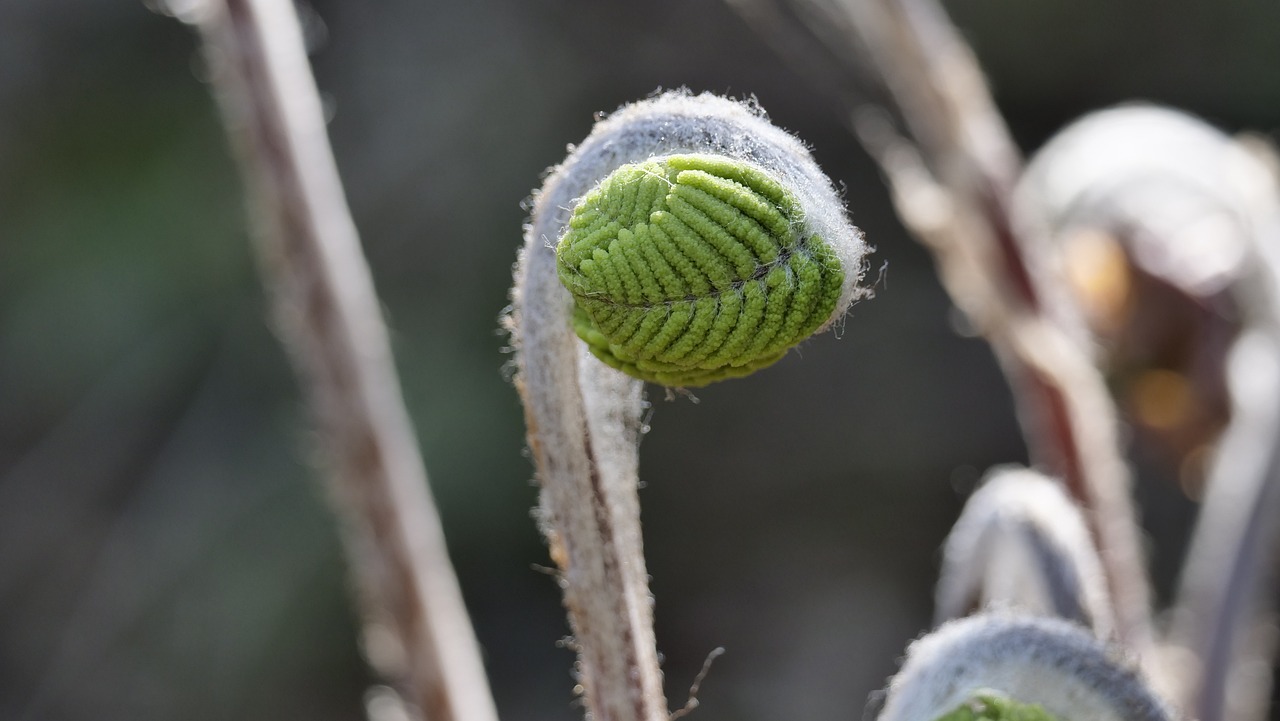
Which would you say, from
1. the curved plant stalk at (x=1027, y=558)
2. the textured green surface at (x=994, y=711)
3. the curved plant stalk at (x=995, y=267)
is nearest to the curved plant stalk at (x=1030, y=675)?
the textured green surface at (x=994, y=711)

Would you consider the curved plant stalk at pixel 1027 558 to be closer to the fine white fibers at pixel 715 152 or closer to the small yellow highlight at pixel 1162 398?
the fine white fibers at pixel 715 152

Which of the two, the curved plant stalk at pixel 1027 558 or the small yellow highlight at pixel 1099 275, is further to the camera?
the small yellow highlight at pixel 1099 275

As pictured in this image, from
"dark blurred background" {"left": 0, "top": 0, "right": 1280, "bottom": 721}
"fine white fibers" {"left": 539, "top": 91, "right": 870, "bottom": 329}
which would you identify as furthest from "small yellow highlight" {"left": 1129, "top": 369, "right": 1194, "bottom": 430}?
"dark blurred background" {"left": 0, "top": 0, "right": 1280, "bottom": 721}

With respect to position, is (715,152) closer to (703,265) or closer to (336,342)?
(703,265)

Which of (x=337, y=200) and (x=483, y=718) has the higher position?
(x=337, y=200)

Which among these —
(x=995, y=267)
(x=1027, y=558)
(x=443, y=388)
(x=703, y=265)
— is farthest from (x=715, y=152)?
(x=443, y=388)

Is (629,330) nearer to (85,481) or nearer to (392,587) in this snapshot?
(392,587)

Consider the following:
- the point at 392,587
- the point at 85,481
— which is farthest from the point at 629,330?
the point at 85,481
